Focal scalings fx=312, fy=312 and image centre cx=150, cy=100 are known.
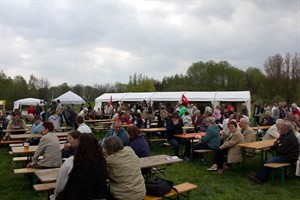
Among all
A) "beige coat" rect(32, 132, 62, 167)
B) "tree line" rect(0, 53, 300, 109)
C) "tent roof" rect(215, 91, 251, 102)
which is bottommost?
"beige coat" rect(32, 132, 62, 167)

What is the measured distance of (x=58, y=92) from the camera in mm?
48281

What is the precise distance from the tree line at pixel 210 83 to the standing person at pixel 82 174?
2755 cm

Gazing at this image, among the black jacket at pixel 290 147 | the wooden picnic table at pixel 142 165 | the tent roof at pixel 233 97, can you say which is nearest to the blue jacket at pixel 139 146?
the wooden picnic table at pixel 142 165

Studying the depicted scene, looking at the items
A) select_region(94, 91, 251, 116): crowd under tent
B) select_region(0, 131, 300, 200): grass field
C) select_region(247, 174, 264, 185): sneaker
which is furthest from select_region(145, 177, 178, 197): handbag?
select_region(94, 91, 251, 116): crowd under tent

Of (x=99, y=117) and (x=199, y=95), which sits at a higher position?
(x=199, y=95)

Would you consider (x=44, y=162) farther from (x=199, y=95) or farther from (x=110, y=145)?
(x=199, y=95)

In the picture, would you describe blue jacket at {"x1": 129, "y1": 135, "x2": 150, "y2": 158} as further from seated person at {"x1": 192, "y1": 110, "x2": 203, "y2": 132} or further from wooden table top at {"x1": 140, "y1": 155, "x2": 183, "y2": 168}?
seated person at {"x1": 192, "y1": 110, "x2": 203, "y2": 132}

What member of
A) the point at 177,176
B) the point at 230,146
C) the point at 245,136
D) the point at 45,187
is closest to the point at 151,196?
the point at 45,187

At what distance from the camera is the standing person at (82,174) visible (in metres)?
3.28

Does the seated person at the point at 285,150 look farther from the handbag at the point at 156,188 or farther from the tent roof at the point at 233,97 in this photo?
the tent roof at the point at 233,97

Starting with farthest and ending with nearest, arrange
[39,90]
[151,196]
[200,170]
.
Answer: [39,90] < [200,170] < [151,196]

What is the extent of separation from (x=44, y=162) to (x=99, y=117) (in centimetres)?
1406

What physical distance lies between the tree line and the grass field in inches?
951

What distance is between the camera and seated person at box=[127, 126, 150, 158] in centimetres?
530
